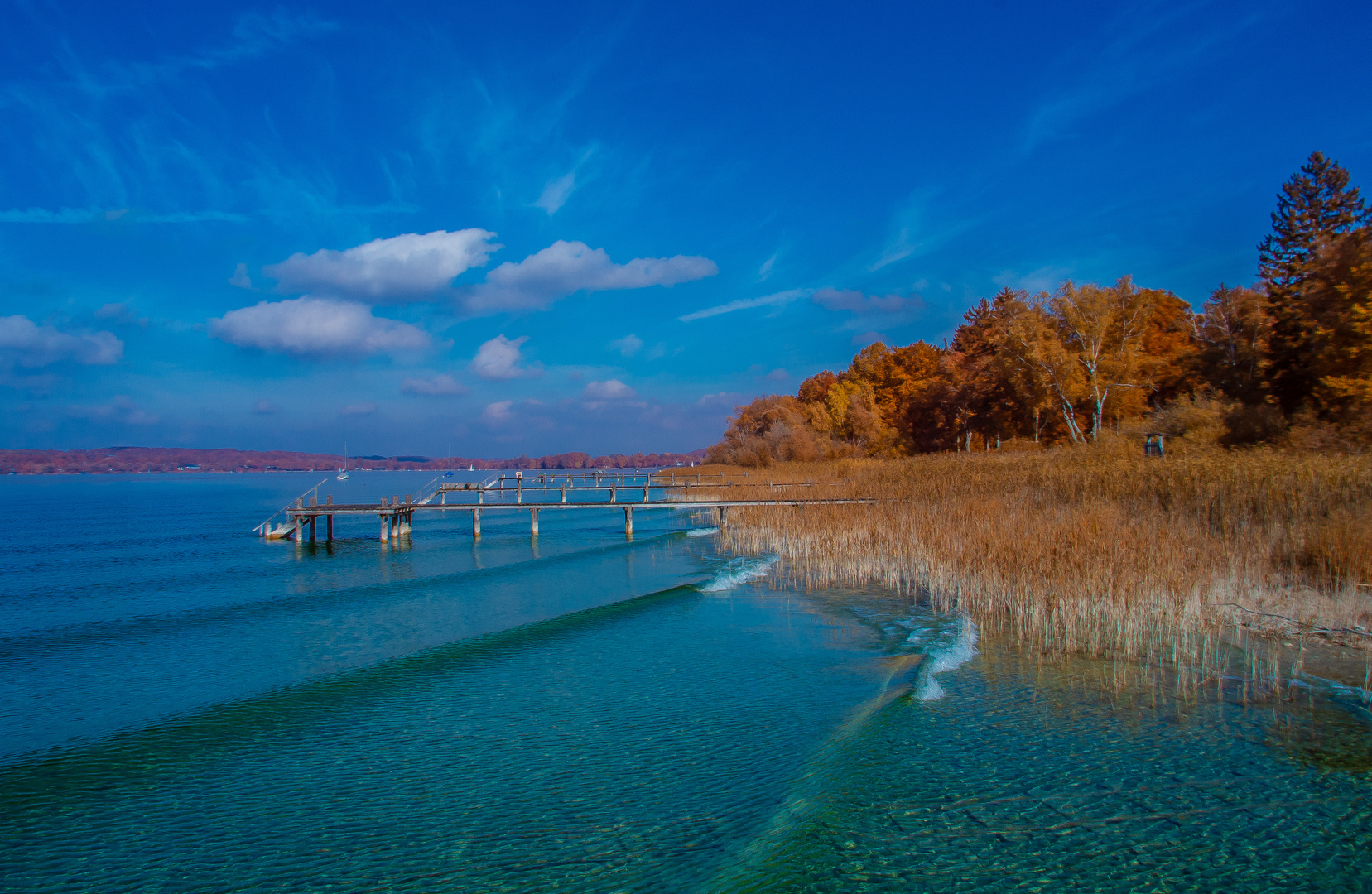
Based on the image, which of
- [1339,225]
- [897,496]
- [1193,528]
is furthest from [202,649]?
[1339,225]

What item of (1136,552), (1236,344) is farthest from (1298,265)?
(1136,552)

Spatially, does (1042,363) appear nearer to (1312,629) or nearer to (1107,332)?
(1107,332)

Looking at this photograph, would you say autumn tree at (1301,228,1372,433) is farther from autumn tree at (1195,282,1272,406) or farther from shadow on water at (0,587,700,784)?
shadow on water at (0,587,700,784)

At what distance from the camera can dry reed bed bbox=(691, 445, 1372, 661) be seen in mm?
8477

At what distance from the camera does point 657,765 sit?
592cm

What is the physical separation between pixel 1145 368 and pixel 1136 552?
35289mm

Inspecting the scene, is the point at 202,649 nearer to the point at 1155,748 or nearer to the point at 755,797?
the point at 755,797

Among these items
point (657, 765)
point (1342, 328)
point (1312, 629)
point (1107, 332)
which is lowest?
point (657, 765)

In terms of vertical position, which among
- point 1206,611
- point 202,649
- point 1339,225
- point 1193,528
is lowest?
point 202,649

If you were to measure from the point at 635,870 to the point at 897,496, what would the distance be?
18012 millimetres

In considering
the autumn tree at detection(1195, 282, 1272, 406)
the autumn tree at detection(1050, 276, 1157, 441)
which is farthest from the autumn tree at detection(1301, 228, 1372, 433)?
the autumn tree at detection(1050, 276, 1157, 441)

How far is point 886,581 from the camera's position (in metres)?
14.1

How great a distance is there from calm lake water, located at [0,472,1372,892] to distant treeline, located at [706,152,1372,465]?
17.3 m

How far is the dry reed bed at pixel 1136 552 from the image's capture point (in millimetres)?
8477
